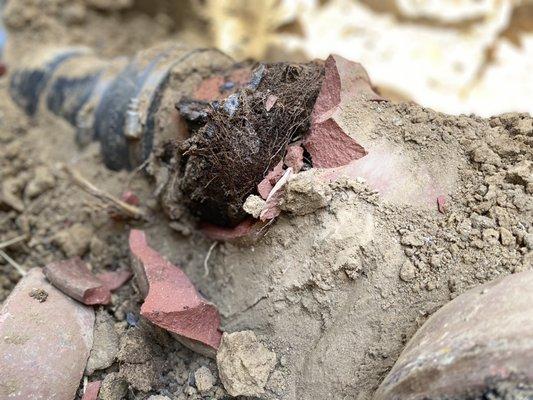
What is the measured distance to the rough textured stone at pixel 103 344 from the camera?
1235 millimetres

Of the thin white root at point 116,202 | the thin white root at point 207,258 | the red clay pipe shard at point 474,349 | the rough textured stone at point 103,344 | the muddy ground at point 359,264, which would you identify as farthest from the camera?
the thin white root at point 116,202

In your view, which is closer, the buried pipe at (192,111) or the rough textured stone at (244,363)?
the rough textured stone at (244,363)

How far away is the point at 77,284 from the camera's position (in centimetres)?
134

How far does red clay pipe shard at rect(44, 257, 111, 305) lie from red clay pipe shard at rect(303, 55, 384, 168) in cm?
63

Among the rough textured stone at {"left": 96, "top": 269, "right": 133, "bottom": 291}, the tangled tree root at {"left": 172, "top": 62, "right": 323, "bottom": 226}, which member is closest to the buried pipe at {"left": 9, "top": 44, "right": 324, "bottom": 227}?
the tangled tree root at {"left": 172, "top": 62, "right": 323, "bottom": 226}

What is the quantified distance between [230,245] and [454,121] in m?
0.63

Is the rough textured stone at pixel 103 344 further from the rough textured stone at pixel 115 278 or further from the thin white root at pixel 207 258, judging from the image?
the thin white root at pixel 207 258

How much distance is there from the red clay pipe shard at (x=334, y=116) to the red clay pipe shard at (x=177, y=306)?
1.44 feet

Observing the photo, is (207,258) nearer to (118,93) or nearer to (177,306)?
(177,306)

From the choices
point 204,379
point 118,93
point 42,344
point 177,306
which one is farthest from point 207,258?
point 118,93

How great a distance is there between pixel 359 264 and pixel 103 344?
64 centimetres

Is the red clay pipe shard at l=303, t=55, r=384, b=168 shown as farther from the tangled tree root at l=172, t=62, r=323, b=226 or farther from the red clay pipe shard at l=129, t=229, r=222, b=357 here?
the red clay pipe shard at l=129, t=229, r=222, b=357

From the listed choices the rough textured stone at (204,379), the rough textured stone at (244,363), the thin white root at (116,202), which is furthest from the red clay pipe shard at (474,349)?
the thin white root at (116,202)

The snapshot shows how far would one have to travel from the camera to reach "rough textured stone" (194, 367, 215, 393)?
121cm
